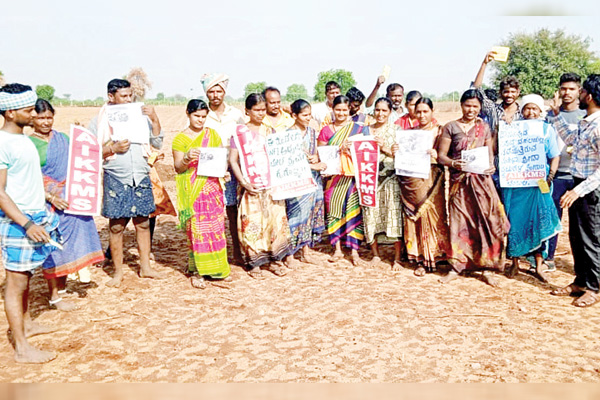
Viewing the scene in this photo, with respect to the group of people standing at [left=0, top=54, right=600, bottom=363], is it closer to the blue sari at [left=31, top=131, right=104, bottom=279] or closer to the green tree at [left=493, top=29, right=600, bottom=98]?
the blue sari at [left=31, top=131, right=104, bottom=279]

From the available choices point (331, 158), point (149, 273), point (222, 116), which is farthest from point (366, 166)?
point (149, 273)

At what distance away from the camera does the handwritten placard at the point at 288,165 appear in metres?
5.30

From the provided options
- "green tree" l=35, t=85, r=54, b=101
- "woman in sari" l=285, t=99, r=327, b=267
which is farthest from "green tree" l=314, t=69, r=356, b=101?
"woman in sari" l=285, t=99, r=327, b=267

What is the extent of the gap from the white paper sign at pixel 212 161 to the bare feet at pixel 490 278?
3126mm

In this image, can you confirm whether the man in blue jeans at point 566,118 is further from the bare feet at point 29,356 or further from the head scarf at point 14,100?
the bare feet at point 29,356

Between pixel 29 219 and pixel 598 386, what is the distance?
4.19 m

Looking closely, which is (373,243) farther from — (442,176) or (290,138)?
(290,138)

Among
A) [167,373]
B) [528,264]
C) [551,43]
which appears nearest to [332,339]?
[167,373]

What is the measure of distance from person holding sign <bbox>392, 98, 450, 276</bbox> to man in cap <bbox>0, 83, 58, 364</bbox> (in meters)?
3.69

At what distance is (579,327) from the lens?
412cm

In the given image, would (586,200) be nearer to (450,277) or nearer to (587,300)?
(587,300)

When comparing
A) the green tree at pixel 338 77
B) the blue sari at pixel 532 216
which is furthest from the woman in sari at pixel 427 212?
the green tree at pixel 338 77

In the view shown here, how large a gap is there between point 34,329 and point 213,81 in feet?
9.85

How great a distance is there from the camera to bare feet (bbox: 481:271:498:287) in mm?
5148
